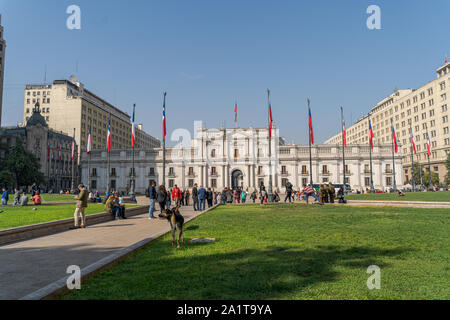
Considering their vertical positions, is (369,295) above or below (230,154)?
below

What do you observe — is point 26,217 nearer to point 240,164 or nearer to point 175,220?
point 175,220

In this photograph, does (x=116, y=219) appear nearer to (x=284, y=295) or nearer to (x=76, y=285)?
(x=76, y=285)

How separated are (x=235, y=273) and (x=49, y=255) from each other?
15.3 ft

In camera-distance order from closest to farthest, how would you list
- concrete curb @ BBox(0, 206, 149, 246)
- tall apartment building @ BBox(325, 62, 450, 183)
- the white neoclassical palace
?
concrete curb @ BBox(0, 206, 149, 246), the white neoclassical palace, tall apartment building @ BBox(325, 62, 450, 183)

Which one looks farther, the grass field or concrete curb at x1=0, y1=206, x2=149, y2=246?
the grass field

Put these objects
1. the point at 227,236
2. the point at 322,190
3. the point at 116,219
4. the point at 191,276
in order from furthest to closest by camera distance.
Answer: the point at 322,190
the point at 116,219
the point at 227,236
the point at 191,276

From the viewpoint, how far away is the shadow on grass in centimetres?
403

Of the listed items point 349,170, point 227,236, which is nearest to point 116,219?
point 227,236

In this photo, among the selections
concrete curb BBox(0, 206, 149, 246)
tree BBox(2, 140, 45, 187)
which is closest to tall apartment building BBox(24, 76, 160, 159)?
tree BBox(2, 140, 45, 187)

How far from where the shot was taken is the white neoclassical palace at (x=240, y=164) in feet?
208

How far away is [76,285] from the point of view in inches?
173

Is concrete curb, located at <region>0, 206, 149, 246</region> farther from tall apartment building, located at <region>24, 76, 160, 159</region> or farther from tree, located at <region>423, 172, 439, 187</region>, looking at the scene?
tree, located at <region>423, 172, 439, 187</region>

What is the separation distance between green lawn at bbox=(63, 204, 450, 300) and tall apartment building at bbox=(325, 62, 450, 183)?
66.0 metres
